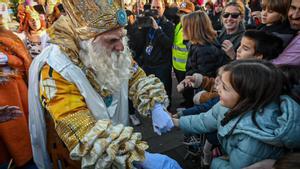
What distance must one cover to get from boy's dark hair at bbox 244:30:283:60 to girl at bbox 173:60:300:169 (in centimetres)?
56

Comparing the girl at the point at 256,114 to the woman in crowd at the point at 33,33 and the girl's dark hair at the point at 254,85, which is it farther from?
the woman in crowd at the point at 33,33

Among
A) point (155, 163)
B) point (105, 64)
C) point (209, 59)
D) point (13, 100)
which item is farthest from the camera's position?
point (209, 59)

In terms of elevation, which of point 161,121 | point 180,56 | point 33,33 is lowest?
point 180,56

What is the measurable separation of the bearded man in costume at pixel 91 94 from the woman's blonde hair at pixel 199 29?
155 cm

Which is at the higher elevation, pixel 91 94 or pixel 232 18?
pixel 232 18

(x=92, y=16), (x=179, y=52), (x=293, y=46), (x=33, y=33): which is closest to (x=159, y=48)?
(x=179, y=52)

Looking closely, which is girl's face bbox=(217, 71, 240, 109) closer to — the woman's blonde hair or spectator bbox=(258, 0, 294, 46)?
spectator bbox=(258, 0, 294, 46)

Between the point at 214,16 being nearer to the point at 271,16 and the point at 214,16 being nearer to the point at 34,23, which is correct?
the point at 34,23

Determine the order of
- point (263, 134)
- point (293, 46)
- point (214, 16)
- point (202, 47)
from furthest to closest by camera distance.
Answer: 1. point (214, 16)
2. point (202, 47)
3. point (293, 46)
4. point (263, 134)

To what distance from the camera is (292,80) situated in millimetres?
1757

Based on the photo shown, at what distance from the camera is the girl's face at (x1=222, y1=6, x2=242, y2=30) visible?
11.1ft

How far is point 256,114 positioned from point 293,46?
0.76 meters

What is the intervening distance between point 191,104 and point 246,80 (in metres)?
2.66

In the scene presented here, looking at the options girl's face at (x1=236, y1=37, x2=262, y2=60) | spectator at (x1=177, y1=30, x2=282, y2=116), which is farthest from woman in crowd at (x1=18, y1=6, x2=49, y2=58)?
girl's face at (x1=236, y1=37, x2=262, y2=60)
